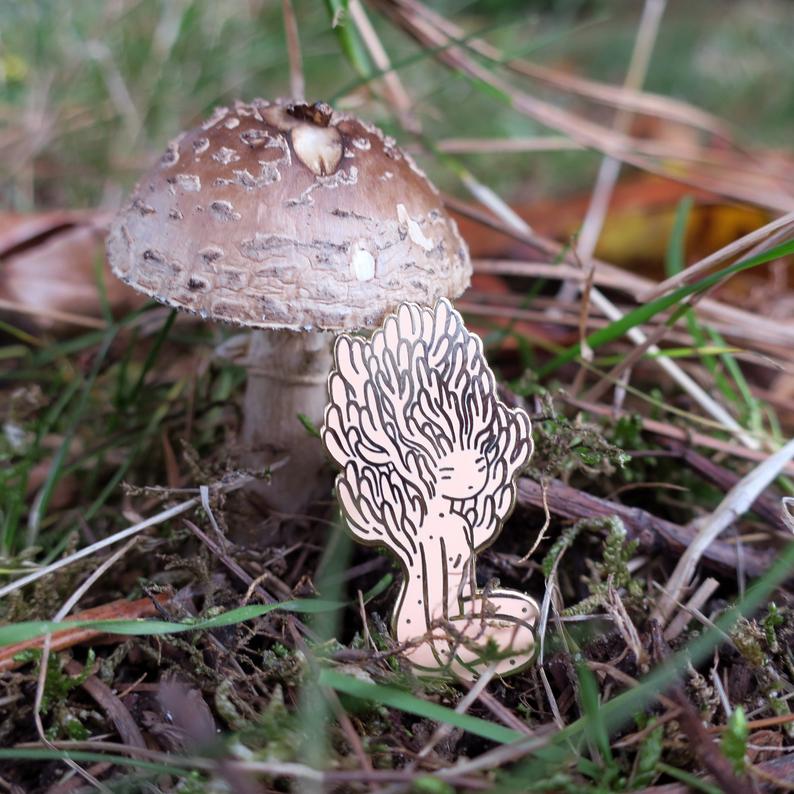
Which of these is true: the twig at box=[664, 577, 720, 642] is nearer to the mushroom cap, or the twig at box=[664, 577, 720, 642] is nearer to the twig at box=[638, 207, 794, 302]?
the twig at box=[638, 207, 794, 302]

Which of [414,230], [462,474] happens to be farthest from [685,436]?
[414,230]

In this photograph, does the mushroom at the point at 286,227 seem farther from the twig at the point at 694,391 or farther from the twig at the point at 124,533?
the twig at the point at 694,391

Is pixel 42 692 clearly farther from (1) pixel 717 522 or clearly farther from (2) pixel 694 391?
(2) pixel 694 391

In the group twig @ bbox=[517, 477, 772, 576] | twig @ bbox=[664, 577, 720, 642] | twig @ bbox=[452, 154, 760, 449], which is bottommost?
twig @ bbox=[664, 577, 720, 642]

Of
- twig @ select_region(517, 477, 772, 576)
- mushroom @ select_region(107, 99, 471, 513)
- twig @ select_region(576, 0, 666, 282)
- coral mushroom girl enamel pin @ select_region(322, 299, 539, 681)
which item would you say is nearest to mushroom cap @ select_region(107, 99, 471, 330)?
mushroom @ select_region(107, 99, 471, 513)

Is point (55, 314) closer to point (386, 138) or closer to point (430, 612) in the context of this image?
point (386, 138)

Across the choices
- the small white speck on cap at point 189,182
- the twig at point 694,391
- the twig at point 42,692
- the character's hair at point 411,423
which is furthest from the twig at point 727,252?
the twig at point 42,692

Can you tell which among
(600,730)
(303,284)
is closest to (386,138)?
(303,284)
